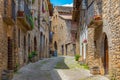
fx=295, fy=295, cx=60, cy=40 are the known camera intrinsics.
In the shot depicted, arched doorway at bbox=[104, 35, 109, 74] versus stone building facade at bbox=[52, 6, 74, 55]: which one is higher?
stone building facade at bbox=[52, 6, 74, 55]

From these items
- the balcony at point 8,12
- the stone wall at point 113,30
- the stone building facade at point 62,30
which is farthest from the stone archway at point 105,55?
the stone building facade at point 62,30

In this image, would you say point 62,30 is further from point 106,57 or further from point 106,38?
point 106,38

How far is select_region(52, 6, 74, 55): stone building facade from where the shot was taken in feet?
158

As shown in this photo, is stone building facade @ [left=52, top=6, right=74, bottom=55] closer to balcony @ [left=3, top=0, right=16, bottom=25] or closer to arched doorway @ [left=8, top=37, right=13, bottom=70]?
arched doorway @ [left=8, top=37, right=13, bottom=70]

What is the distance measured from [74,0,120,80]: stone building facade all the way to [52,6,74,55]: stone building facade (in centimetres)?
2641

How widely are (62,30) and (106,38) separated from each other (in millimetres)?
37340

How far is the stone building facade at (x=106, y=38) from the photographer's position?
11758 mm

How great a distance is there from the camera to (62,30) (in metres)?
52.0

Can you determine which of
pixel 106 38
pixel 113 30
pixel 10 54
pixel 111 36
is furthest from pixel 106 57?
pixel 10 54

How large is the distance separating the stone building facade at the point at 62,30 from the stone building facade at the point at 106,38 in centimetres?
2641

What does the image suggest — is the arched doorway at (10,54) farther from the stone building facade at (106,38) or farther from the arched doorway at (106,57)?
the arched doorway at (106,57)

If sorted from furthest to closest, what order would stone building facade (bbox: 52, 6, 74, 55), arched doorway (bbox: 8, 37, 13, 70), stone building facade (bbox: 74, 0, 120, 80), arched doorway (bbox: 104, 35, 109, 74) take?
1. stone building facade (bbox: 52, 6, 74, 55)
2. arched doorway (bbox: 8, 37, 13, 70)
3. arched doorway (bbox: 104, 35, 109, 74)
4. stone building facade (bbox: 74, 0, 120, 80)

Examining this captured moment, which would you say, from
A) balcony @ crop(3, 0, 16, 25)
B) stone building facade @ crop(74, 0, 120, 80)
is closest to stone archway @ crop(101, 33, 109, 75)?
stone building facade @ crop(74, 0, 120, 80)

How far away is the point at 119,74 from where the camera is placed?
1133 centimetres
